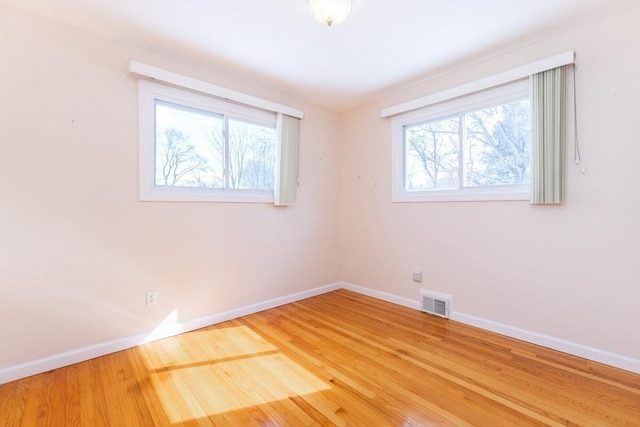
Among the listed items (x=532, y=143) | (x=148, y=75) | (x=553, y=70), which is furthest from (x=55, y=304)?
(x=553, y=70)

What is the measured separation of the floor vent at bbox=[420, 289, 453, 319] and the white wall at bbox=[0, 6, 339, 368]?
202 cm

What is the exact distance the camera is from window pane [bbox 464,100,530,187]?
7.75 ft

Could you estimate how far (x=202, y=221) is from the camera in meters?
2.60

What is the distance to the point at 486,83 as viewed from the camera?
2428 millimetres

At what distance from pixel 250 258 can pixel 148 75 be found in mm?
1871

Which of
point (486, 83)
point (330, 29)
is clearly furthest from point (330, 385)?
point (486, 83)

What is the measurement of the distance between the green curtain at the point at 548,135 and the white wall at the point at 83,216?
107 inches

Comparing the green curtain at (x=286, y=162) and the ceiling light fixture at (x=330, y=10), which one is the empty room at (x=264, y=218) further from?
the green curtain at (x=286, y=162)

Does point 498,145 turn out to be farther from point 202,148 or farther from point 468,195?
point 202,148

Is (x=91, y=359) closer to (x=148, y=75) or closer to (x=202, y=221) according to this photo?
(x=202, y=221)

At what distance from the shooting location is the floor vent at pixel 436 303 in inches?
108

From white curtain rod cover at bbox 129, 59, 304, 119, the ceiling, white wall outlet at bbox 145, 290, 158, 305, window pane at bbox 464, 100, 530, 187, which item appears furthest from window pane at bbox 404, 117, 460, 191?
white wall outlet at bbox 145, 290, 158, 305

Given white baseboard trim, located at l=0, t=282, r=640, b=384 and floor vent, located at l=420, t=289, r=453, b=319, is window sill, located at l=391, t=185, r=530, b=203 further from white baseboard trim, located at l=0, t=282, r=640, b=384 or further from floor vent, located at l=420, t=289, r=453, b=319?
white baseboard trim, located at l=0, t=282, r=640, b=384

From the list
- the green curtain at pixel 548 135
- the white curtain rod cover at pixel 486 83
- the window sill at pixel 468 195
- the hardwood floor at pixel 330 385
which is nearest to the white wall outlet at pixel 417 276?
the hardwood floor at pixel 330 385
